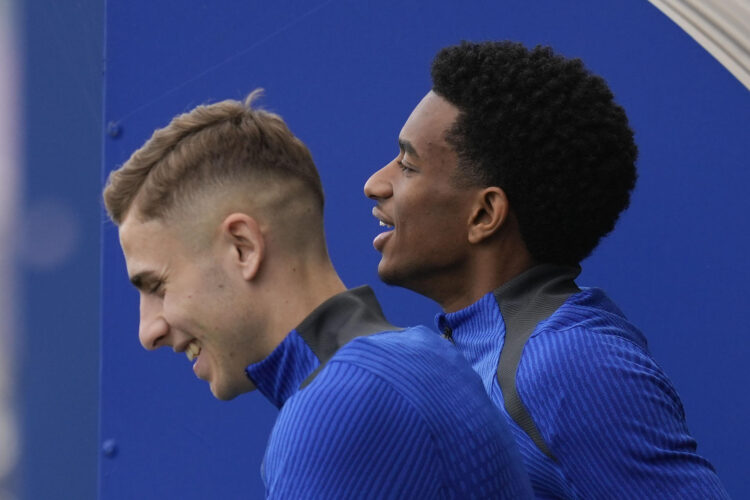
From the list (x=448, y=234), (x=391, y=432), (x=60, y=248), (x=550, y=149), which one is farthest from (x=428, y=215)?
(x=60, y=248)

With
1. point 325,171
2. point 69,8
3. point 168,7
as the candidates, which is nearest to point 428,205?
point 325,171

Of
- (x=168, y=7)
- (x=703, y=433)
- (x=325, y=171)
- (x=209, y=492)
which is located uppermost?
(x=168, y=7)

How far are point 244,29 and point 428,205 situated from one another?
37.0 inches

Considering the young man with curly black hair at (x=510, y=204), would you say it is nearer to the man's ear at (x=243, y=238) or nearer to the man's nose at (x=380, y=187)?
the man's nose at (x=380, y=187)

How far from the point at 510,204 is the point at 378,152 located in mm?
648

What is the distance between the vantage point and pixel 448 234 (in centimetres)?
142

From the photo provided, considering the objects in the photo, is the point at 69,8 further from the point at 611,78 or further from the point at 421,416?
the point at 421,416

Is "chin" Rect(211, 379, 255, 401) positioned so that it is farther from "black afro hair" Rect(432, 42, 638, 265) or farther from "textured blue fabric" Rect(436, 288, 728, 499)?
"black afro hair" Rect(432, 42, 638, 265)

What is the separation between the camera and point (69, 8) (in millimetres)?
2350

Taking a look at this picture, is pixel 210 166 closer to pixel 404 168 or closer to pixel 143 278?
pixel 143 278

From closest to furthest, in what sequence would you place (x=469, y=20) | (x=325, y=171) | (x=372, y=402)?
(x=372, y=402) < (x=469, y=20) < (x=325, y=171)

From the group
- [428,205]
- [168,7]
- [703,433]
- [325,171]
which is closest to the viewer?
[428,205]

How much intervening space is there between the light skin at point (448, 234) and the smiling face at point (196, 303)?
0.39m

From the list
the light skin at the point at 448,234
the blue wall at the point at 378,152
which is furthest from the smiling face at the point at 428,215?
the blue wall at the point at 378,152
